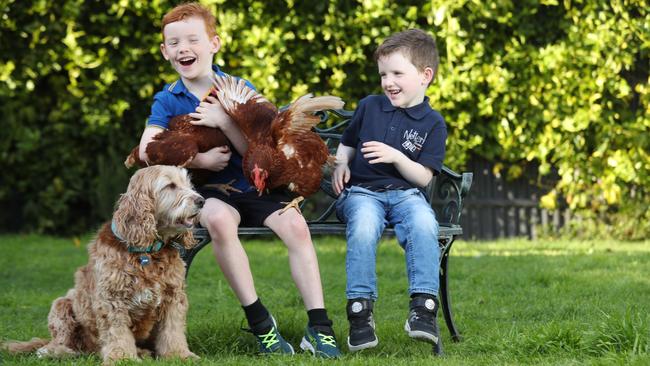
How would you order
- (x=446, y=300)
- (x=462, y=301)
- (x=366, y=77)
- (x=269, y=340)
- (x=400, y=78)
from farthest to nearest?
(x=366, y=77) < (x=462, y=301) < (x=446, y=300) < (x=400, y=78) < (x=269, y=340)

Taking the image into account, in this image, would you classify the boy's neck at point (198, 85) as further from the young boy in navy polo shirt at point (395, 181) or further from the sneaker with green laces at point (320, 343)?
the sneaker with green laces at point (320, 343)

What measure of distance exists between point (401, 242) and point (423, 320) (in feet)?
1.39

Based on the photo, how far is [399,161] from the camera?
4.62 metres

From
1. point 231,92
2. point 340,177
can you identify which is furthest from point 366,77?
point 231,92

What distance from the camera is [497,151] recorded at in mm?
9344

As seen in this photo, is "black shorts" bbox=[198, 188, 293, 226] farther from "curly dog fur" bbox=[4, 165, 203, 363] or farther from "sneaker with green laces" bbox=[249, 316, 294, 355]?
"sneaker with green laces" bbox=[249, 316, 294, 355]

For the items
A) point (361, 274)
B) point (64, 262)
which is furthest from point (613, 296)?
point (64, 262)

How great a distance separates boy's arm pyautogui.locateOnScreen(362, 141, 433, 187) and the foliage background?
428 centimetres

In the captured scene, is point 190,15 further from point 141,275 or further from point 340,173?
point 141,275

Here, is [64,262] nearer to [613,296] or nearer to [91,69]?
[91,69]

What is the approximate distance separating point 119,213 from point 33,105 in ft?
18.4

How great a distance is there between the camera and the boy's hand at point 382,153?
4590 mm

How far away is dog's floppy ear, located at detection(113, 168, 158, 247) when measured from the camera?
423 cm

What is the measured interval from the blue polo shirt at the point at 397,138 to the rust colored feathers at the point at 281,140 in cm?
Answer: 25
